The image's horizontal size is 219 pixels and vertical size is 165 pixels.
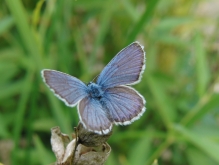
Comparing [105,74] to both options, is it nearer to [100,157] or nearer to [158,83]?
[100,157]

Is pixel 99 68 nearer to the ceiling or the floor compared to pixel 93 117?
nearer to the floor

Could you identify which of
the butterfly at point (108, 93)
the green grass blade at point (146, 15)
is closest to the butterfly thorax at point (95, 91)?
the butterfly at point (108, 93)

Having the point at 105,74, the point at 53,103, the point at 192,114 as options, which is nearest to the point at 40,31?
the point at 53,103

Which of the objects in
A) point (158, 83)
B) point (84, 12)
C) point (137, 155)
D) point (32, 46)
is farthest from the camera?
point (84, 12)

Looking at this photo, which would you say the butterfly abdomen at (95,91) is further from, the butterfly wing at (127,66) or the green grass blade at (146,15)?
the green grass blade at (146,15)

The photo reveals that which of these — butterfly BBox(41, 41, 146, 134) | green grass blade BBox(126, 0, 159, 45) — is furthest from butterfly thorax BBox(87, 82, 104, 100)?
green grass blade BBox(126, 0, 159, 45)

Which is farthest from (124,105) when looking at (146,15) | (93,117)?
(146,15)

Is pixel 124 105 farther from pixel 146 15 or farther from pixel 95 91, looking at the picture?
pixel 146 15
